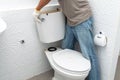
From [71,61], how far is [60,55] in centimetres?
16

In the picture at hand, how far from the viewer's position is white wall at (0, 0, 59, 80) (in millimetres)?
1554

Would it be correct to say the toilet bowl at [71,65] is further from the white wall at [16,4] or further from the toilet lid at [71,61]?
the white wall at [16,4]

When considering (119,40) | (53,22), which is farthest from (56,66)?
(119,40)

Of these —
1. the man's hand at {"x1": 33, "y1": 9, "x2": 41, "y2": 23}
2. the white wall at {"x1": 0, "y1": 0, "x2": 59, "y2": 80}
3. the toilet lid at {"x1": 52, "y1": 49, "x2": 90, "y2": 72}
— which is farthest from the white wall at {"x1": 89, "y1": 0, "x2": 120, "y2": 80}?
the white wall at {"x1": 0, "y1": 0, "x2": 59, "y2": 80}

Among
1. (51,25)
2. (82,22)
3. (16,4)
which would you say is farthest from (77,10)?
(16,4)

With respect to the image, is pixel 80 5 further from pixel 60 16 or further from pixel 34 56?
pixel 34 56

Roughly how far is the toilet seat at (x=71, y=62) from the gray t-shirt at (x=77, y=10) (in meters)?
0.35

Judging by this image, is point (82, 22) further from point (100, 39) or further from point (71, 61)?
point (71, 61)

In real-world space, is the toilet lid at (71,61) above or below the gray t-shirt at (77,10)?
below

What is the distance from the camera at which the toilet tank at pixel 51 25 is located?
1.64 meters

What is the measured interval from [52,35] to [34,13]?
0.33 metres

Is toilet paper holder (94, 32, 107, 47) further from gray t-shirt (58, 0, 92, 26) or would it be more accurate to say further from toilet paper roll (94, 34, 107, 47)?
gray t-shirt (58, 0, 92, 26)

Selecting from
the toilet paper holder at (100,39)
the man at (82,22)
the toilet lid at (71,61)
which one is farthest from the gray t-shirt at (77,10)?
the toilet lid at (71,61)

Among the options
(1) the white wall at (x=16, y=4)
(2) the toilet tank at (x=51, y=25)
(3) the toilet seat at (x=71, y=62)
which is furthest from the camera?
(2) the toilet tank at (x=51, y=25)
